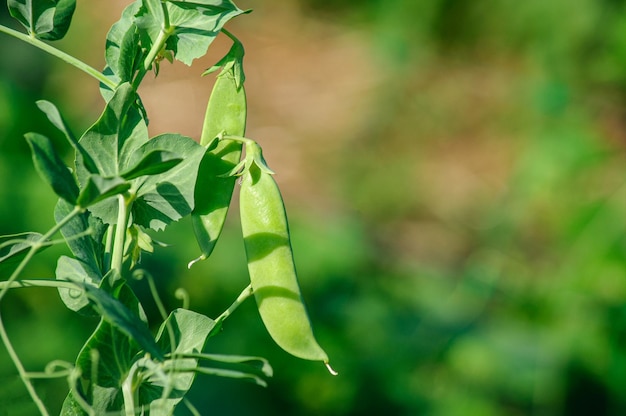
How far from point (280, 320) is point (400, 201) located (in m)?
3.27

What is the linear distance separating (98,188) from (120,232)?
0.06 m

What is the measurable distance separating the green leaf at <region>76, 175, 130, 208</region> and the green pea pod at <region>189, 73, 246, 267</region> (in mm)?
93

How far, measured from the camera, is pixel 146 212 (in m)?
0.48

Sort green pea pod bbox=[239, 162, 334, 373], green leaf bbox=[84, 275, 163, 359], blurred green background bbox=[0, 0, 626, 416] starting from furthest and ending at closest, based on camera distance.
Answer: blurred green background bbox=[0, 0, 626, 416] < green pea pod bbox=[239, 162, 334, 373] < green leaf bbox=[84, 275, 163, 359]

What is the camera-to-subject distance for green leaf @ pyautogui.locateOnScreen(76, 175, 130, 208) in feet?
1.27

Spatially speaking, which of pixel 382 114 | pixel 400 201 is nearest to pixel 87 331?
pixel 400 201

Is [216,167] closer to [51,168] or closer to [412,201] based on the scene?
[51,168]

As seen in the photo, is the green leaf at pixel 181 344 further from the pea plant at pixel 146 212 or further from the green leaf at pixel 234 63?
the green leaf at pixel 234 63

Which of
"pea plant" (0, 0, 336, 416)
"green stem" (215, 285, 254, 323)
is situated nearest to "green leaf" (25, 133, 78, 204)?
"pea plant" (0, 0, 336, 416)

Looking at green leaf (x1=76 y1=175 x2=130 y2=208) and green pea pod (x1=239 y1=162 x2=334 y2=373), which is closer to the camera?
green leaf (x1=76 y1=175 x2=130 y2=208)

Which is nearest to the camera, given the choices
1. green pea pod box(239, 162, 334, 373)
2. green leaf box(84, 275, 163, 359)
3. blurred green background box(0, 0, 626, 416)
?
green leaf box(84, 275, 163, 359)

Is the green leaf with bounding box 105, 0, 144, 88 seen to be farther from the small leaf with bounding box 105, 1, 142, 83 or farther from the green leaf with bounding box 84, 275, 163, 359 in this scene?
Answer: the green leaf with bounding box 84, 275, 163, 359

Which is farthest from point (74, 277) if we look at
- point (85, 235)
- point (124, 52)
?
point (124, 52)

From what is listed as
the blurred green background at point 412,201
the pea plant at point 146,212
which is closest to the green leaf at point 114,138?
the pea plant at point 146,212
